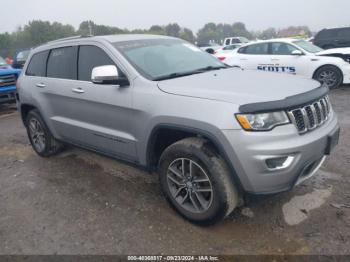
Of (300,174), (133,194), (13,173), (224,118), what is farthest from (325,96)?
(13,173)

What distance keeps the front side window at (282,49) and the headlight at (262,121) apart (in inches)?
307

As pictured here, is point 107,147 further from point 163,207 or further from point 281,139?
point 281,139

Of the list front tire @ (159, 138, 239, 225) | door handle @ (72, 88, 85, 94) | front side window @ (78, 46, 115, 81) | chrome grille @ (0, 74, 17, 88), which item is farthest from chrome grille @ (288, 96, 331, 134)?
chrome grille @ (0, 74, 17, 88)

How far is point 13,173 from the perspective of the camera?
4.90 m

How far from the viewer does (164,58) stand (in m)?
3.87

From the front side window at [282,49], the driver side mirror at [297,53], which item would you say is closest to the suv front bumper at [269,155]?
the driver side mirror at [297,53]

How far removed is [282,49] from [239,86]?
7.65 meters

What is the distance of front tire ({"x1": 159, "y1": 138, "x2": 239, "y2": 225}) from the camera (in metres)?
2.91

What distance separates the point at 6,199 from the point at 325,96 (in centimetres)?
370

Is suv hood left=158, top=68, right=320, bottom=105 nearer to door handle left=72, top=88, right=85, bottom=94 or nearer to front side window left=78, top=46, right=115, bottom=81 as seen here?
front side window left=78, top=46, right=115, bottom=81

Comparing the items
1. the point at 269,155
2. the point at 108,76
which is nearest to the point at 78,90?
the point at 108,76

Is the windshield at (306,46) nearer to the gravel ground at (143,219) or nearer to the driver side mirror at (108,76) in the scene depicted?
the gravel ground at (143,219)

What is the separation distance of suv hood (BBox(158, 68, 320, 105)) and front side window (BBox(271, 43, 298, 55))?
22.4ft

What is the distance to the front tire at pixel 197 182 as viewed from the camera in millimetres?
2908
